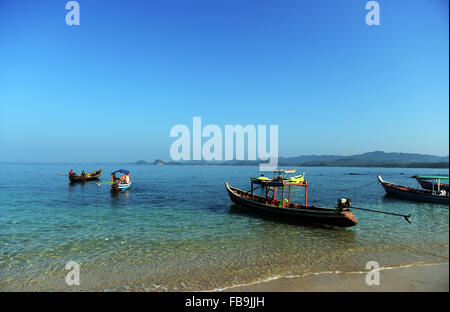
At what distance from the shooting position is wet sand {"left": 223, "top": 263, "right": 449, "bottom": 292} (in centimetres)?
903

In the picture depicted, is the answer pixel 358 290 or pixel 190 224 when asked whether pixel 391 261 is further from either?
pixel 190 224

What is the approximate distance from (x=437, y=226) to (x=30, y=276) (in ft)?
91.0

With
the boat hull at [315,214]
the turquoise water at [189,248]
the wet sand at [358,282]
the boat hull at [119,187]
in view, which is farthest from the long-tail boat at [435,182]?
the boat hull at [119,187]

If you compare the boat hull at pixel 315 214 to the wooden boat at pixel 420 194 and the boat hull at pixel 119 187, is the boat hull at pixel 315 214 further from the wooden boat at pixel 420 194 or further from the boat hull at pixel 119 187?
the boat hull at pixel 119 187

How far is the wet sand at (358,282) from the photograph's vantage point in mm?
9031

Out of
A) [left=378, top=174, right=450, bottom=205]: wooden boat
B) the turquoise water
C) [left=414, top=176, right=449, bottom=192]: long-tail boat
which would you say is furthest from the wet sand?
[left=378, top=174, right=450, bottom=205]: wooden boat

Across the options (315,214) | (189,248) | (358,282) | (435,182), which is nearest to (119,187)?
(189,248)

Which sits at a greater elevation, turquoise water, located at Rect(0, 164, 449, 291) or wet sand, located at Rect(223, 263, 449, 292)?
wet sand, located at Rect(223, 263, 449, 292)

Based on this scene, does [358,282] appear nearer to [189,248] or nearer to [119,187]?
[189,248]

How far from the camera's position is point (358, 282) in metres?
9.68

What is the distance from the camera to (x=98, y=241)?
15.7m

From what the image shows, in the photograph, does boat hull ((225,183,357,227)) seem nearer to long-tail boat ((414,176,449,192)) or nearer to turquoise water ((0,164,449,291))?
turquoise water ((0,164,449,291))

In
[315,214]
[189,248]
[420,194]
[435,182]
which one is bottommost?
[189,248]
